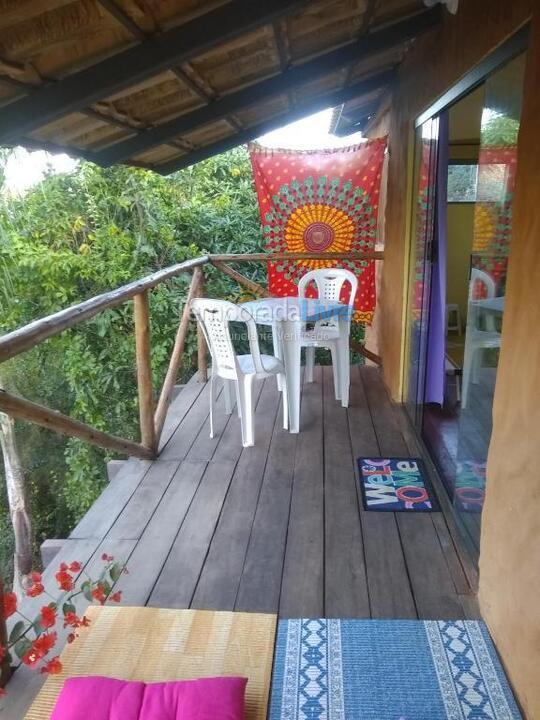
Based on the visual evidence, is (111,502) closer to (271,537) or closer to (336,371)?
(271,537)

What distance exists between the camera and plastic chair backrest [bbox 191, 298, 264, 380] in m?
2.89

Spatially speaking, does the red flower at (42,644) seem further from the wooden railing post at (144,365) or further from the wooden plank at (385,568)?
the wooden railing post at (144,365)

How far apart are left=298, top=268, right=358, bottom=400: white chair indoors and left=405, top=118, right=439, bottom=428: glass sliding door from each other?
45 cm

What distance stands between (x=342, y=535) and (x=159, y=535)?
79cm

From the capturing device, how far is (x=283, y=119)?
12.6 feet

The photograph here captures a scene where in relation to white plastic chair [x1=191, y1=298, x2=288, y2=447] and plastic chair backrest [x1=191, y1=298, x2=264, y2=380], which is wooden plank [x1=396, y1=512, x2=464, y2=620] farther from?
plastic chair backrest [x1=191, y1=298, x2=264, y2=380]

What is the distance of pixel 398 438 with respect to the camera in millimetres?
3182

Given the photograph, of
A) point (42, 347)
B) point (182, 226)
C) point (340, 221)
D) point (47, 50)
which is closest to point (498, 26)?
point (47, 50)

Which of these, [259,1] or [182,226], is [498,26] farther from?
[182,226]

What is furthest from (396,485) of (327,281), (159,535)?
(327,281)

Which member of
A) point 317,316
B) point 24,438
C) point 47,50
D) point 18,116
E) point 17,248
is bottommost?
point 24,438

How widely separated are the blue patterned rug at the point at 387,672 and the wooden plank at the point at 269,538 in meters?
0.16

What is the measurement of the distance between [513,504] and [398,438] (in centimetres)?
166

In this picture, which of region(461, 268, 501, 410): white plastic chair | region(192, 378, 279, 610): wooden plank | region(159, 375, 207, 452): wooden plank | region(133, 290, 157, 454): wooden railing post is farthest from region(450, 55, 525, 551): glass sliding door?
region(159, 375, 207, 452): wooden plank
